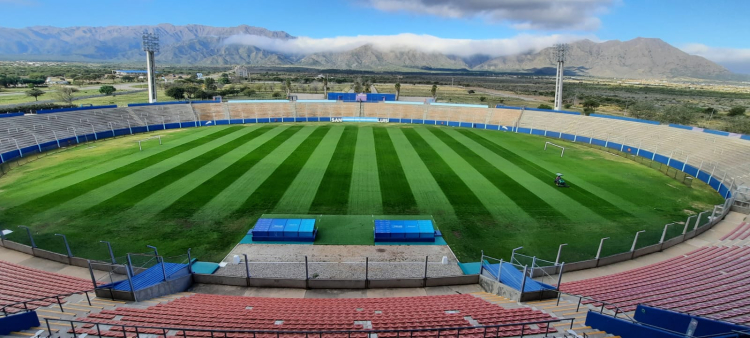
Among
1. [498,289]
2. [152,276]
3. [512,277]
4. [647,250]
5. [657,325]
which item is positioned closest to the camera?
[657,325]

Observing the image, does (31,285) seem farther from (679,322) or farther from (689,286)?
(689,286)

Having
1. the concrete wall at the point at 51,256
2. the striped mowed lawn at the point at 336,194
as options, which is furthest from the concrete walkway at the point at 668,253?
the concrete wall at the point at 51,256

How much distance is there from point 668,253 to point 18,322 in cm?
2915

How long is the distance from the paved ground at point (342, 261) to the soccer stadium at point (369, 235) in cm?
12

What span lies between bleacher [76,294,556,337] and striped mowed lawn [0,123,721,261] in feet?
21.1

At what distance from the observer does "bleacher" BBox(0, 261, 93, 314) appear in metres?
13.7

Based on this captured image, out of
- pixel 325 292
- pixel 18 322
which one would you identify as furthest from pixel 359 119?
pixel 18 322

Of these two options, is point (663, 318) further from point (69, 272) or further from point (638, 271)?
point (69, 272)

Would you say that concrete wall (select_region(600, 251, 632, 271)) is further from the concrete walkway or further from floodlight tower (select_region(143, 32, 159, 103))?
floodlight tower (select_region(143, 32, 159, 103))

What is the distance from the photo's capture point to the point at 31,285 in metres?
15.1

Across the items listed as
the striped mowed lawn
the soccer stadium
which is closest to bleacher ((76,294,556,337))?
the soccer stadium

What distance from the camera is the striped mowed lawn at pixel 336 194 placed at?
878 inches

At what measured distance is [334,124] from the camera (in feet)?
220

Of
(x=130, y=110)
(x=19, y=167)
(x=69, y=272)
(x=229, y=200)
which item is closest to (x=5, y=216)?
(x=69, y=272)
